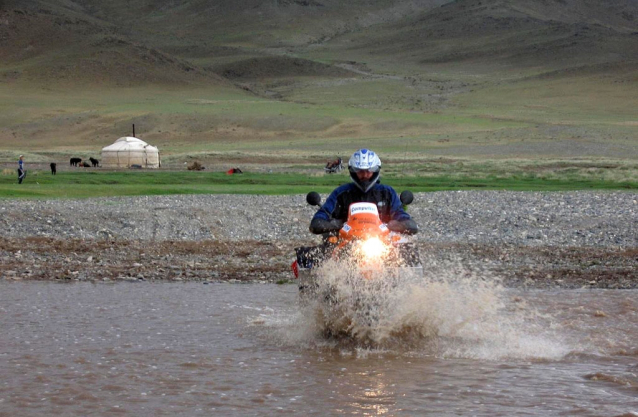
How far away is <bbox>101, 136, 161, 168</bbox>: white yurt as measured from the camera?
5981cm

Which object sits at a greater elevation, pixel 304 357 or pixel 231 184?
pixel 231 184

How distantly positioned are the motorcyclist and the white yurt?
51.2 meters

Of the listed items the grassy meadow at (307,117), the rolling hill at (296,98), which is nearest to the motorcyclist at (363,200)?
the grassy meadow at (307,117)

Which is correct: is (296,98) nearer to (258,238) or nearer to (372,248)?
(258,238)

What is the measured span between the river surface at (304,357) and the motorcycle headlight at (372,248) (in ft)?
2.15

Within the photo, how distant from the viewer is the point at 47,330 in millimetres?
9703

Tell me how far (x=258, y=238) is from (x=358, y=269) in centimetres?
1039

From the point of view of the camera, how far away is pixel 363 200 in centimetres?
873

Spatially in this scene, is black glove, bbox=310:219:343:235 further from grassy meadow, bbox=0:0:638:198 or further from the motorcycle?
grassy meadow, bbox=0:0:638:198

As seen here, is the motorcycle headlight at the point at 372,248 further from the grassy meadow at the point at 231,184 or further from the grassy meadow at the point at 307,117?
the grassy meadow at the point at 307,117

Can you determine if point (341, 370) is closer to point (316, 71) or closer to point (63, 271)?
point (63, 271)

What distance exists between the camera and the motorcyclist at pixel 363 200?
841 cm

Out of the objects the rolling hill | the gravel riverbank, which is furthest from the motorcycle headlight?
the rolling hill

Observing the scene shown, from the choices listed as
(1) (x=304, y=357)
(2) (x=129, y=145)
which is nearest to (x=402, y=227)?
(1) (x=304, y=357)
